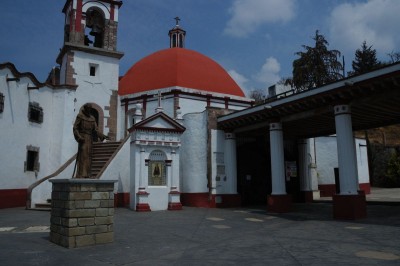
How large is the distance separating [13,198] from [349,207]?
15437 millimetres

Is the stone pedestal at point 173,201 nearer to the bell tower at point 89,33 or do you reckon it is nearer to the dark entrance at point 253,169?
the dark entrance at point 253,169

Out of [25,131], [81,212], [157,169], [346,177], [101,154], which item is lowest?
[81,212]

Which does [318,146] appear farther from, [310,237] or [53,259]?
[53,259]

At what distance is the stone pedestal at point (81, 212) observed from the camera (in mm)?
7898

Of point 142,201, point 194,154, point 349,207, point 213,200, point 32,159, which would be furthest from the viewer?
point 194,154

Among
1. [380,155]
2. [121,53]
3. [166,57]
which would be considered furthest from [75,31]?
[380,155]

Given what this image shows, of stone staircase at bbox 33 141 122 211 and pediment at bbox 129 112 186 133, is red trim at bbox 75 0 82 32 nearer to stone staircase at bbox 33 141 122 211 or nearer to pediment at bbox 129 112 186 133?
stone staircase at bbox 33 141 122 211

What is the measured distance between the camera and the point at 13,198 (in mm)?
17391

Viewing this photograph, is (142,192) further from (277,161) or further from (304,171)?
(304,171)

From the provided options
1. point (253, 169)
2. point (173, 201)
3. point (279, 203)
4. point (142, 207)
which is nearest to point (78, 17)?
point (142, 207)

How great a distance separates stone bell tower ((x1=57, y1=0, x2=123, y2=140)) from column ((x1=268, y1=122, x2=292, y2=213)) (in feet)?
36.7

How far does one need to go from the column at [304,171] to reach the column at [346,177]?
8.34 m

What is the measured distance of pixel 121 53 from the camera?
2334 centimetres

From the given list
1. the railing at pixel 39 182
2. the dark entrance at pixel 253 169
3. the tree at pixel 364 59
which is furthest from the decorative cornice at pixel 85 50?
the tree at pixel 364 59
